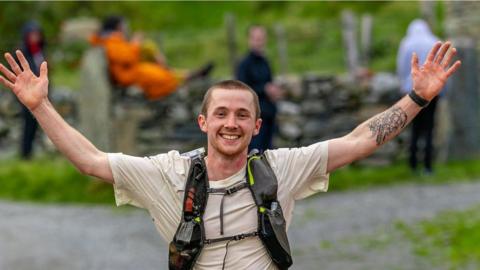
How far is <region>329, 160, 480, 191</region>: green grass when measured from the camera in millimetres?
13227

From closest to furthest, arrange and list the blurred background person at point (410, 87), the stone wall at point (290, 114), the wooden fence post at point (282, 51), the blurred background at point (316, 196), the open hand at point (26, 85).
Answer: the open hand at point (26, 85)
the blurred background at point (316, 196)
the blurred background person at point (410, 87)
the stone wall at point (290, 114)
the wooden fence post at point (282, 51)

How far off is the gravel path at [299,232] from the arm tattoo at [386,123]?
4.15 meters

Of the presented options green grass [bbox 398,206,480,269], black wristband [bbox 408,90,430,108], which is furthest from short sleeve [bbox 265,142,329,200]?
green grass [bbox 398,206,480,269]

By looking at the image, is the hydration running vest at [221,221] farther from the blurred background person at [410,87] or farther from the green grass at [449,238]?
the blurred background person at [410,87]

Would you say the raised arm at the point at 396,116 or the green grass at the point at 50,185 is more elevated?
the raised arm at the point at 396,116

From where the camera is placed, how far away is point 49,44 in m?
26.8

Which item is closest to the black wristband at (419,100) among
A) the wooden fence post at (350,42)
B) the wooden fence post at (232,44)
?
the wooden fence post at (232,44)

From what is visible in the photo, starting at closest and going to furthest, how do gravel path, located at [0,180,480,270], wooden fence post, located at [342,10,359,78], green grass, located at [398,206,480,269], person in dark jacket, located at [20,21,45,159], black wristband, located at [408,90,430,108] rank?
1. black wristband, located at [408,90,430,108]
2. green grass, located at [398,206,480,269]
3. gravel path, located at [0,180,480,270]
4. person in dark jacket, located at [20,21,45,159]
5. wooden fence post, located at [342,10,359,78]

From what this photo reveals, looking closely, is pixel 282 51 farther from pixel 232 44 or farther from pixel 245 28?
pixel 245 28

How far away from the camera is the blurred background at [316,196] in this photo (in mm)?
10062

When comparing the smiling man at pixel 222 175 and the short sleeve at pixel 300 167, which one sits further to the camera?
the short sleeve at pixel 300 167

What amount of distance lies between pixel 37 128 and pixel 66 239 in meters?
4.75

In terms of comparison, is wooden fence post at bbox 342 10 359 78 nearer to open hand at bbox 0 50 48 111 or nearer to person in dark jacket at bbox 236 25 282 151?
person in dark jacket at bbox 236 25 282 151

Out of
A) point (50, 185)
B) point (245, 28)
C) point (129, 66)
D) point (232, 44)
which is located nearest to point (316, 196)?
point (129, 66)
